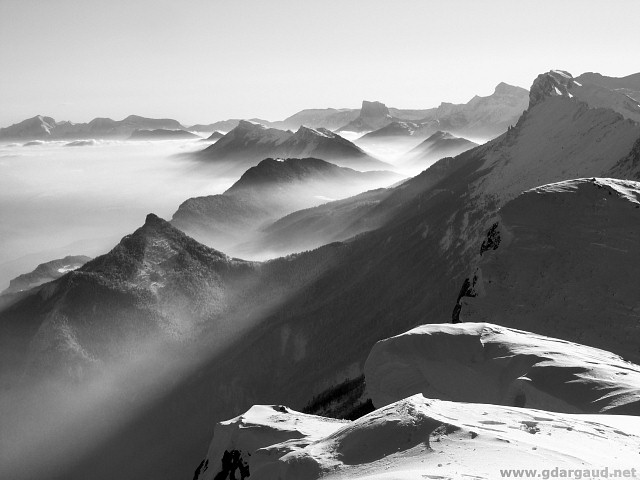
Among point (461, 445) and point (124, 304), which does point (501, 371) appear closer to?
point (461, 445)

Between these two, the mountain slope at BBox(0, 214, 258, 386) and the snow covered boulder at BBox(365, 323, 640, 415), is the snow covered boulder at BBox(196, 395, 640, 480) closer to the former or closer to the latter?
the snow covered boulder at BBox(365, 323, 640, 415)

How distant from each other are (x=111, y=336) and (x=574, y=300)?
96.9 m

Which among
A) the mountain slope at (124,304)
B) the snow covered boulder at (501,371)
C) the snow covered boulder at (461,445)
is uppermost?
the snow covered boulder at (461,445)

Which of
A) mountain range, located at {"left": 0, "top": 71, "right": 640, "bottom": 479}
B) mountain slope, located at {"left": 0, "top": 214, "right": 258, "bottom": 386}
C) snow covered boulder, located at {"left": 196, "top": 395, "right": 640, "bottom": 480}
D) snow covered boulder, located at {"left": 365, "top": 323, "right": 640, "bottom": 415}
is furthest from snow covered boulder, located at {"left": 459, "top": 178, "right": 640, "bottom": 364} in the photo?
mountain slope, located at {"left": 0, "top": 214, "right": 258, "bottom": 386}

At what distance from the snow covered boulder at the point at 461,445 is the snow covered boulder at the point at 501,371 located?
14.9ft

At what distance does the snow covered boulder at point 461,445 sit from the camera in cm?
2031

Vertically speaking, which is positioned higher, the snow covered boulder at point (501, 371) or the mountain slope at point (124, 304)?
the snow covered boulder at point (501, 371)

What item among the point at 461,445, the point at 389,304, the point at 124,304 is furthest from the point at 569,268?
the point at 124,304

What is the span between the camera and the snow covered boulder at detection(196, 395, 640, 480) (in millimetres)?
20312

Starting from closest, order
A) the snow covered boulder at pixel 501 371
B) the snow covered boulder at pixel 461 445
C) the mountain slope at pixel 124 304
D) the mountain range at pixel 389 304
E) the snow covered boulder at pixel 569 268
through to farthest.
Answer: the snow covered boulder at pixel 461 445, the mountain range at pixel 389 304, the snow covered boulder at pixel 501 371, the snow covered boulder at pixel 569 268, the mountain slope at pixel 124 304

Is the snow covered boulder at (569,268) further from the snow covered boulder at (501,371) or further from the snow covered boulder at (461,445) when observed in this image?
the snow covered boulder at (461,445)

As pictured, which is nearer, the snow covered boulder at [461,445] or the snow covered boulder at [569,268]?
the snow covered boulder at [461,445]

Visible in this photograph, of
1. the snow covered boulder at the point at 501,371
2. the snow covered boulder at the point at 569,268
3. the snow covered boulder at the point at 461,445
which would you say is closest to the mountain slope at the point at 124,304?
the snow covered boulder at the point at 569,268

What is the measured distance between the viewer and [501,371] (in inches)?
1373
